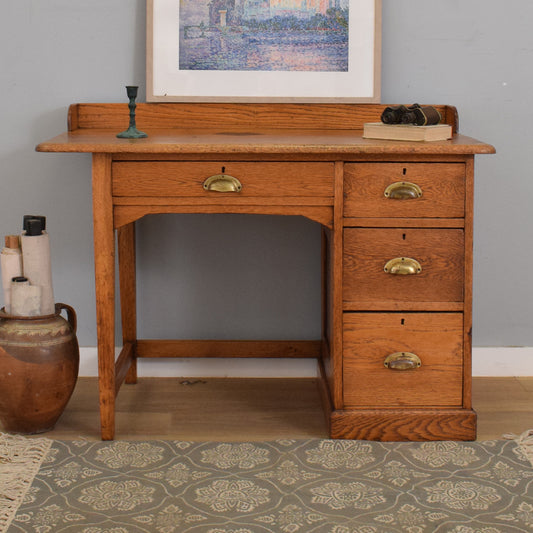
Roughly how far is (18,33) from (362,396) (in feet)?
5.30

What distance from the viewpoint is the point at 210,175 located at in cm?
221

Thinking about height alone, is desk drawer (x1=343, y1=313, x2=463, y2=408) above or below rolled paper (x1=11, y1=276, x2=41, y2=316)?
below

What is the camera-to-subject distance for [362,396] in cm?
232

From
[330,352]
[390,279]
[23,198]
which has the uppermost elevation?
[23,198]

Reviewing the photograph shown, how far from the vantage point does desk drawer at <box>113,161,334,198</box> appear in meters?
2.21

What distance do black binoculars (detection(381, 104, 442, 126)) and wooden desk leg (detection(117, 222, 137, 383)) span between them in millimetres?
951

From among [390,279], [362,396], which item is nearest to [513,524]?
[362,396]

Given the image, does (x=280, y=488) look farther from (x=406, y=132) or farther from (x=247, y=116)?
(x=247, y=116)

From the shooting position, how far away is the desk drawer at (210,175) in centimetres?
221

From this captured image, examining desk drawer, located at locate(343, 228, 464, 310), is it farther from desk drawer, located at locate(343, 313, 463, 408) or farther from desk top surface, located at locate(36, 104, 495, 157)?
desk top surface, located at locate(36, 104, 495, 157)

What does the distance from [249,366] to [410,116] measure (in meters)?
1.08

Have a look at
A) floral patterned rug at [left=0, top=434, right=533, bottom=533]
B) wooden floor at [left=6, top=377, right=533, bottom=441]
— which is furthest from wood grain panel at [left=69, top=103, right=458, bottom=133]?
floral patterned rug at [left=0, top=434, right=533, bottom=533]

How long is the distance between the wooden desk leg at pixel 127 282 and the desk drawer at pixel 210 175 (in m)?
0.50

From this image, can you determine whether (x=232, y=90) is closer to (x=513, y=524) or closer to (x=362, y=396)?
(x=362, y=396)
